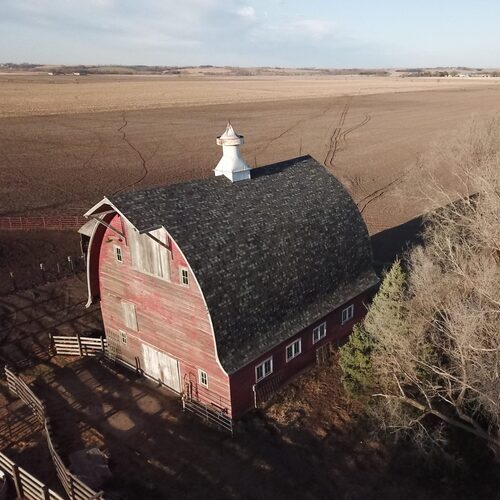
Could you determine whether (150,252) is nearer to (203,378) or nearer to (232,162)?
(203,378)

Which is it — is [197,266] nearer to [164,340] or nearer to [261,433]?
[164,340]

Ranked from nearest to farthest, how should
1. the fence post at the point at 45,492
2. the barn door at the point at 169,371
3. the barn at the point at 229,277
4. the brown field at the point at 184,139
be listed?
the fence post at the point at 45,492 < the barn at the point at 229,277 < the barn door at the point at 169,371 < the brown field at the point at 184,139

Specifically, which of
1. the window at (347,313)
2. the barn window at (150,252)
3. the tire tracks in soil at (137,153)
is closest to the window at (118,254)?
the barn window at (150,252)

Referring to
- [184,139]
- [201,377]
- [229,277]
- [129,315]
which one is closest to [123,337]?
[129,315]

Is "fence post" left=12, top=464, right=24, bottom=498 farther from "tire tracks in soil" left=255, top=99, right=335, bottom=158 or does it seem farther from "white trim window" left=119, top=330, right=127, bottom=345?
"tire tracks in soil" left=255, top=99, right=335, bottom=158

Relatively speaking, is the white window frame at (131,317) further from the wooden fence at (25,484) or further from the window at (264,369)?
the wooden fence at (25,484)

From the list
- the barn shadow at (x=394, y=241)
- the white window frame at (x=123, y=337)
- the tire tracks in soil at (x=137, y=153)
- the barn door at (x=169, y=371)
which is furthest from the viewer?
the tire tracks in soil at (x=137, y=153)
